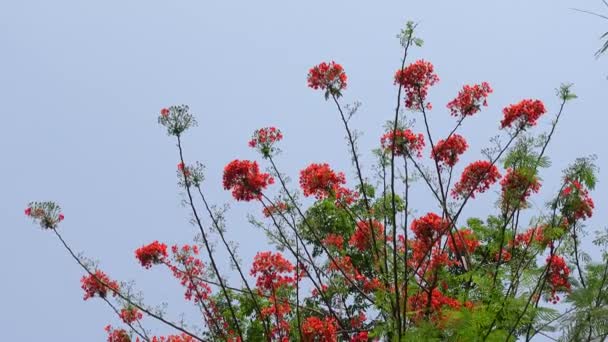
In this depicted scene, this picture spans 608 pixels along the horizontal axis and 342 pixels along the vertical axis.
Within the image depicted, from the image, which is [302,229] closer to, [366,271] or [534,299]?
[366,271]

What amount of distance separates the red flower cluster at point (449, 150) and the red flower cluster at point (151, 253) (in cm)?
351

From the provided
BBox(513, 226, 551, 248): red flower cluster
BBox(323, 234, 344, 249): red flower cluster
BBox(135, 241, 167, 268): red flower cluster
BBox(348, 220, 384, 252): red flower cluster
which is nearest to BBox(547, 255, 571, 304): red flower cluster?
BBox(513, 226, 551, 248): red flower cluster

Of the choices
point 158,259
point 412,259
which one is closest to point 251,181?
point 158,259

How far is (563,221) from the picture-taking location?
814 centimetres

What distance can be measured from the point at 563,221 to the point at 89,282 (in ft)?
17.5

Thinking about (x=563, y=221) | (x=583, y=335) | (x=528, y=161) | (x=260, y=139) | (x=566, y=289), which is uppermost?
(x=260, y=139)

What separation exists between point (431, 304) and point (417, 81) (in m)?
2.63

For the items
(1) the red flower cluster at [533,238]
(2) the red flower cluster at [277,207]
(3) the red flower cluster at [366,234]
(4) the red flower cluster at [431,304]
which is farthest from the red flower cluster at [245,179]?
(1) the red flower cluster at [533,238]

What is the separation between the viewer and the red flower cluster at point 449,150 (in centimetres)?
938

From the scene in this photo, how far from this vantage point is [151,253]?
8.66 m

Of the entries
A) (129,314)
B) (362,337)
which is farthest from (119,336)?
(362,337)

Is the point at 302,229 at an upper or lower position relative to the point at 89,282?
upper

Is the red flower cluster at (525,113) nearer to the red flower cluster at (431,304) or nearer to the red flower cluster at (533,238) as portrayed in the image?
the red flower cluster at (533,238)

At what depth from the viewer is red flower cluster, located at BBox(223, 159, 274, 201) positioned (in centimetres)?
855
